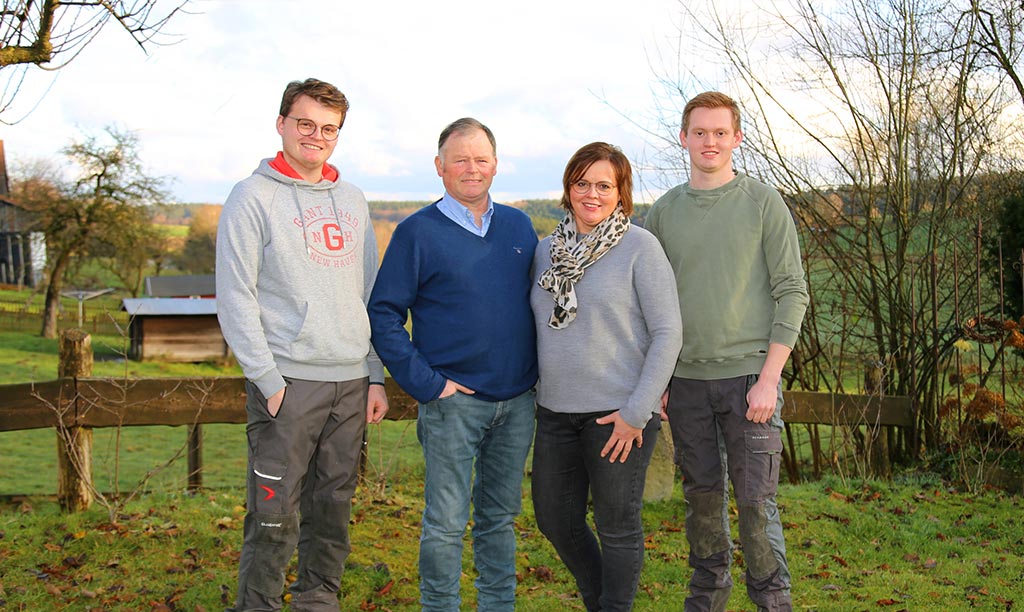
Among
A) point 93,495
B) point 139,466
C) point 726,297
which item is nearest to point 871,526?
point 726,297

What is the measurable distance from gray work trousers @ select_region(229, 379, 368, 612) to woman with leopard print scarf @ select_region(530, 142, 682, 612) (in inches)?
30.6

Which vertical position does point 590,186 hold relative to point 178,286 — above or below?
above

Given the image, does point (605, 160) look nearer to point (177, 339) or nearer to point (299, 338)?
point (299, 338)

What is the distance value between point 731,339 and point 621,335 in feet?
1.49

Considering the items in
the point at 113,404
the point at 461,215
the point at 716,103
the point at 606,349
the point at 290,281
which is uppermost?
the point at 716,103

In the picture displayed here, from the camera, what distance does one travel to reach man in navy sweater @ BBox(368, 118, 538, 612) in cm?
326

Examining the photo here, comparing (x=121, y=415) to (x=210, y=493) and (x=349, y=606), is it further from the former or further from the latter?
(x=349, y=606)

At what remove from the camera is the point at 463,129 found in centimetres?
330

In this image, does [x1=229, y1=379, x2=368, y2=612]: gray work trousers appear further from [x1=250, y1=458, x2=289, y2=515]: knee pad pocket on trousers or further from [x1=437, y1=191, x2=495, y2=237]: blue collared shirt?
[x1=437, y1=191, x2=495, y2=237]: blue collared shirt

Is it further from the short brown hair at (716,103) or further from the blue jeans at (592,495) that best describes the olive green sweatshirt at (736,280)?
the blue jeans at (592,495)

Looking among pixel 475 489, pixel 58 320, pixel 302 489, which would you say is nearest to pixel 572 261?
pixel 475 489

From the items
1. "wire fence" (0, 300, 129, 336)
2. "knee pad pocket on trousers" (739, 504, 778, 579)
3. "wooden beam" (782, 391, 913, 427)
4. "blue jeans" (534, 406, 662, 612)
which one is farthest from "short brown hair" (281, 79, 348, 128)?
"wire fence" (0, 300, 129, 336)

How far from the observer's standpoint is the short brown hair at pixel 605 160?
10.6 feet

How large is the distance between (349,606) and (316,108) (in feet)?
8.12
